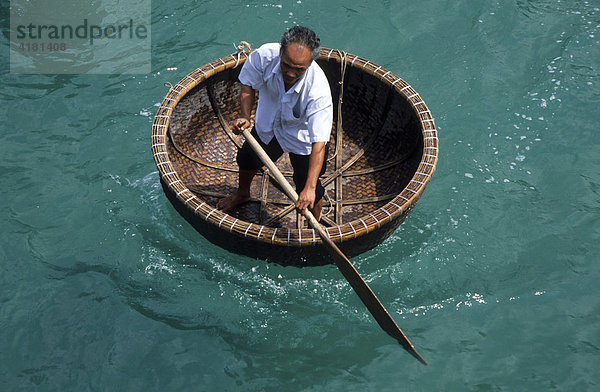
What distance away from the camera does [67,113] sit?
4879 mm

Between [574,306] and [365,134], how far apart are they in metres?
1.96

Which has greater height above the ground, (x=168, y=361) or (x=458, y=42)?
(x=458, y=42)

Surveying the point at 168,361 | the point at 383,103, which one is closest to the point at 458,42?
the point at 383,103

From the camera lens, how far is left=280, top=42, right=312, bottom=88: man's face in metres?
2.77

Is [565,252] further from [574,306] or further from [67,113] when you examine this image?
[67,113]

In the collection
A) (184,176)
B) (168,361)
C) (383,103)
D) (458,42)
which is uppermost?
(458,42)

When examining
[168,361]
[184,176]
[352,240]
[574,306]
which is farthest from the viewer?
[184,176]

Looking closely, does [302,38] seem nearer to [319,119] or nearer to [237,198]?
[319,119]

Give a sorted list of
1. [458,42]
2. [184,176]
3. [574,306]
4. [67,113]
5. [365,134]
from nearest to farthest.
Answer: [574,306] → [184,176] → [365,134] → [67,113] → [458,42]

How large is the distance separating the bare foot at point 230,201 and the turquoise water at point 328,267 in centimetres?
34

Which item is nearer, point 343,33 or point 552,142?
point 552,142

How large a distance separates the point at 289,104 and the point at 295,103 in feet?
0.11

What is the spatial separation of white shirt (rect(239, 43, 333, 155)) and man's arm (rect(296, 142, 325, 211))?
0.05 m

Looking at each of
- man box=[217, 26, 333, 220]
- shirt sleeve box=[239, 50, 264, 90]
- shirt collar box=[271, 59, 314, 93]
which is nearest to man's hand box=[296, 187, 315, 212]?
man box=[217, 26, 333, 220]
